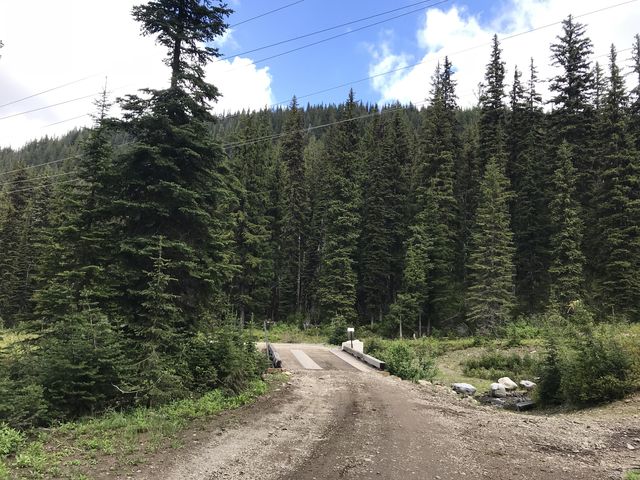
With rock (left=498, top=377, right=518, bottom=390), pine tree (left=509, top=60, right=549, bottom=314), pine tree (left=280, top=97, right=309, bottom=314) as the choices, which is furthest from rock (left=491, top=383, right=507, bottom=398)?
pine tree (left=280, top=97, right=309, bottom=314)

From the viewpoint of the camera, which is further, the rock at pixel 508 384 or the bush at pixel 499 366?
the bush at pixel 499 366

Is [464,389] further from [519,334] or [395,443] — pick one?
[519,334]

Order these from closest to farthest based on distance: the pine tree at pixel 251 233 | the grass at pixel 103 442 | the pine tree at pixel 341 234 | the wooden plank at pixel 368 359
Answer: the grass at pixel 103 442
the wooden plank at pixel 368 359
the pine tree at pixel 341 234
the pine tree at pixel 251 233

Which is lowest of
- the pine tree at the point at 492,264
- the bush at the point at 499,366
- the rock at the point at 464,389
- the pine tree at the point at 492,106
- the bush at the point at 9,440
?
the rock at the point at 464,389

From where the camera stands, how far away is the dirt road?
20.4 feet

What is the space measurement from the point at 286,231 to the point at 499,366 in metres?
30.3

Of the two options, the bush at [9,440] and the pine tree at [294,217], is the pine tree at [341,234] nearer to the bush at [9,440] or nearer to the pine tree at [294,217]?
the pine tree at [294,217]

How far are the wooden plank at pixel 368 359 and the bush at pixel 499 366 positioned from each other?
5.08 meters

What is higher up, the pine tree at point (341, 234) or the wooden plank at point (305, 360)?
the pine tree at point (341, 234)

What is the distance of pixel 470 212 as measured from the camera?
41281 millimetres

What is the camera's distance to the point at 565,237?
3102cm

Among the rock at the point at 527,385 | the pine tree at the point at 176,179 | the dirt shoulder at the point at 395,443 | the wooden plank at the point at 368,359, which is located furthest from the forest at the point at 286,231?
the rock at the point at 527,385

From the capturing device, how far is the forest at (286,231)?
10.6 m

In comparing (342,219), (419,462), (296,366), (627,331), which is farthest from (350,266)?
(419,462)
